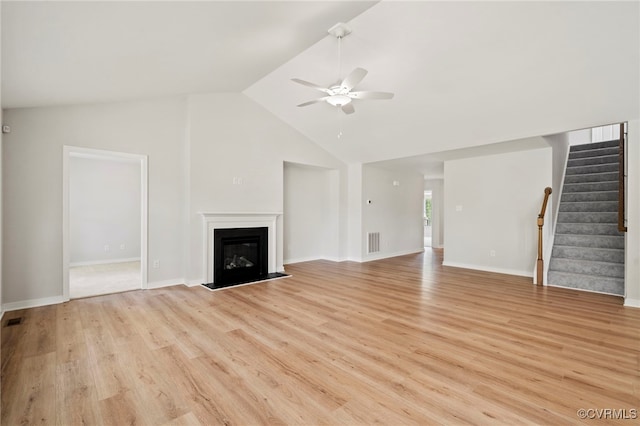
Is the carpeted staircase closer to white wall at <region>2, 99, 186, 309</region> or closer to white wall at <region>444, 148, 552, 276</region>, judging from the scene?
white wall at <region>444, 148, 552, 276</region>

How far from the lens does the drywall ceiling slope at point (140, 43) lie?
82.8 inches

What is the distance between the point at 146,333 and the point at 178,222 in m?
2.35

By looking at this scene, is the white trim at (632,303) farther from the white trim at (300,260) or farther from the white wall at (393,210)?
the white trim at (300,260)

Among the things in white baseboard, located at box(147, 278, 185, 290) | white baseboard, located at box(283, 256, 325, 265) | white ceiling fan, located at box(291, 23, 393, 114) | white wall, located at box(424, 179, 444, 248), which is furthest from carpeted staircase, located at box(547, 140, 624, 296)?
white baseboard, located at box(147, 278, 185, 290)

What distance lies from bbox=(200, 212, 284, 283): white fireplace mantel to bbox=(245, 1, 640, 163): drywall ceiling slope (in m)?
2.18

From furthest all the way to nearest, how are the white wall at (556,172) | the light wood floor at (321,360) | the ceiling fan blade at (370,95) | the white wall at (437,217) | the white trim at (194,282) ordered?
the white wall at (437,217) → the white wall at (556,172) → the white trim at (194,282) → the ceiling fan blade at (370,95) → the light wood floor at (321,360)

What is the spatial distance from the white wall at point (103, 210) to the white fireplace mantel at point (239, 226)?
353 centimetres

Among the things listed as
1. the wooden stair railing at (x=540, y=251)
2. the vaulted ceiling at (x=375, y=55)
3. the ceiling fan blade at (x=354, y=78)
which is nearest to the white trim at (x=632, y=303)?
the wooden stair railing at (x=540, y=251)

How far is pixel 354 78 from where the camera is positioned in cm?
303

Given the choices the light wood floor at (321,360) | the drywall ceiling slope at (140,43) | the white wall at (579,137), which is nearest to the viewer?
the light wood floor at (321,360)

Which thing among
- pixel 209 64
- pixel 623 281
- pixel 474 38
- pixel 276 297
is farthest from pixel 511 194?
pixel 209 64

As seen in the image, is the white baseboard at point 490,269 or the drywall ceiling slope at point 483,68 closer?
the drywall ceiling slope at point 483,68

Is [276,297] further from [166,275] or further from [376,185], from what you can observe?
[376,185]

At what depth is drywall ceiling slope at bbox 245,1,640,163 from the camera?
2924 millimetres
